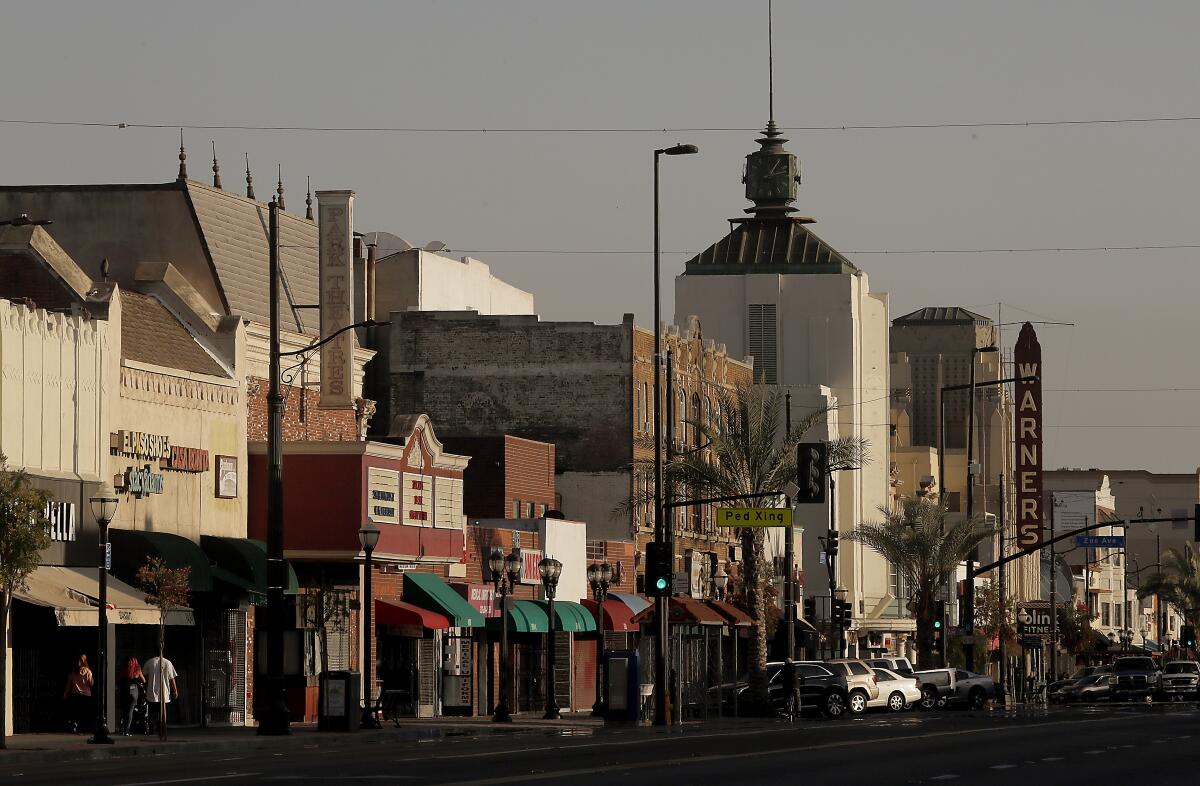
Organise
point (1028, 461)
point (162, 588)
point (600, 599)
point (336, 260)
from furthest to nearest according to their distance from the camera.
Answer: point (1028, 461), point (600, 599), point (336, 260), point (162, 588)

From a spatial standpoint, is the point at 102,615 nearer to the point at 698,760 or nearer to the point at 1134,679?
the point at 698,760

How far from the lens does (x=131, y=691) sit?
4112 cm

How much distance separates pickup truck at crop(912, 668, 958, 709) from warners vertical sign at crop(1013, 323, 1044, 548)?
147 ft

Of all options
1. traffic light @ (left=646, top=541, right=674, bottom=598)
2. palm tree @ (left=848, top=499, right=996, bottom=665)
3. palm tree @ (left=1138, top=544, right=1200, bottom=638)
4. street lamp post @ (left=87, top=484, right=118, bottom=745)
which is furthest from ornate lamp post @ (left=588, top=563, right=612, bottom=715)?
palm tree @ (left=1138, top=544, right=1200, bottom=638)

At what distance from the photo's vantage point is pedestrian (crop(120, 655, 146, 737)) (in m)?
41.1

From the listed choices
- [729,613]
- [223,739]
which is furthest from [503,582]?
[729,613]

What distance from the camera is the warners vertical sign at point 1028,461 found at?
115562mm

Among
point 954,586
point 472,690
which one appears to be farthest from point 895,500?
point 472,690

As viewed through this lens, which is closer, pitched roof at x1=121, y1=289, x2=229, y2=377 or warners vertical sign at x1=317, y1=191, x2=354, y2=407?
pitched roof at x1=121, y1=289, x2=229, y2=377

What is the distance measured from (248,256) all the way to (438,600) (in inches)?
528

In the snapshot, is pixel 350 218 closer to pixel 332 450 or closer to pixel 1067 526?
pixel 332 450

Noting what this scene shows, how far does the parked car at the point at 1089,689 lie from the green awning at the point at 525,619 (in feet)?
94.6

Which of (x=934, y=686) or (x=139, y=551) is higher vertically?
(x=139, y=551)

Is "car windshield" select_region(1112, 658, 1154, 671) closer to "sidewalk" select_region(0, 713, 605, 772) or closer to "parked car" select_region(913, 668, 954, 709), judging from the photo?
"parked car" select_region(913, 668, 954, 709)
